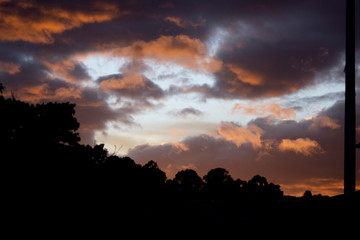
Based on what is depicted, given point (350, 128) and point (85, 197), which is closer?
point (350, 128)

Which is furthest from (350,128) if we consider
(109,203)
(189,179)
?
(189,179)

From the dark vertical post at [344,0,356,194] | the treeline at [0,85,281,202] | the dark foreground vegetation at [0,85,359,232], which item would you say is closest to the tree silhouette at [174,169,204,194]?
the treeline at [0,85,281,202]

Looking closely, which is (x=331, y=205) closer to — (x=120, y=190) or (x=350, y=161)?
(x=350, y=161)

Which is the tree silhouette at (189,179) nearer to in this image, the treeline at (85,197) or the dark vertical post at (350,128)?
the treeline at (85,197)

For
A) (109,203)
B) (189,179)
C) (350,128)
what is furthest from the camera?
(189,179)

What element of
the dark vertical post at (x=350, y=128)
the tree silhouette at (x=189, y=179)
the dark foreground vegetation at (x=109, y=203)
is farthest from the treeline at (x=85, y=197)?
the tree silhouette at (x=189, y=179)

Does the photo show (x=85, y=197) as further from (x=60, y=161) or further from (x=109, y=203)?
(x=60, y=161)

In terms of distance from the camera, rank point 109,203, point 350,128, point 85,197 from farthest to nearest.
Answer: point 109,203
point 85,197
point 350,128

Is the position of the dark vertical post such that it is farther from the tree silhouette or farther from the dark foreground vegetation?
the tree silhouette

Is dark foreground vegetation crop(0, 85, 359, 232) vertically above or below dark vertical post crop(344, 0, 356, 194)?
below

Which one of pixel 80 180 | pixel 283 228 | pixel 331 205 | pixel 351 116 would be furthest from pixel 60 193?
pixel 351 116

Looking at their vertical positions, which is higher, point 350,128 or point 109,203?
point 350,128

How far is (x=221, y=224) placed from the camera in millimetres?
15266

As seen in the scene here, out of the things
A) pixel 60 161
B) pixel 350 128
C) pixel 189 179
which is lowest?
pixel 60 161
